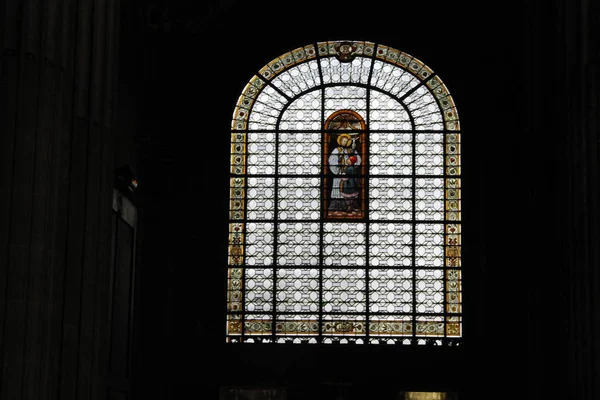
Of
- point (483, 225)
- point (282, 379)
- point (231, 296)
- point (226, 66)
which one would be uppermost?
point (226, 66)

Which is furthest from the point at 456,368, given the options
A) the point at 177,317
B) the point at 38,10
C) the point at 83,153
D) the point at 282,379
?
the point at 38,10

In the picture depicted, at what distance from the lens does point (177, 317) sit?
19156mm

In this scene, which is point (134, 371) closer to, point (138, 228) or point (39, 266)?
point (138, 228)

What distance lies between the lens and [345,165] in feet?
66.2

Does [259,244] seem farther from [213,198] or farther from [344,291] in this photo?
[344,291]

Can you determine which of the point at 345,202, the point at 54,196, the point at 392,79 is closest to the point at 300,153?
the point at 345,202

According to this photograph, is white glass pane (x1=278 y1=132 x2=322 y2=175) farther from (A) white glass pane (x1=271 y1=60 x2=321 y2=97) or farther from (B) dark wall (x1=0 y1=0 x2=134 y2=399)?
(B) dark wall (x1=0 y1=0 x2=134 y2=399)

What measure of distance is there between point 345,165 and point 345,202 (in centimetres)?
67

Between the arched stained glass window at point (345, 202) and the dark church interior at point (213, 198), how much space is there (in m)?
0.28

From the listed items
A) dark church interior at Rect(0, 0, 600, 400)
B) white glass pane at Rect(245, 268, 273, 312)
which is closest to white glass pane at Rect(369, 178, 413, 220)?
dark church interior at Rect(0, 0, 600, 400)

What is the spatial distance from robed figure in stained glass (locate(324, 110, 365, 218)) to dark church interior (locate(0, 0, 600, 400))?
1526 mm

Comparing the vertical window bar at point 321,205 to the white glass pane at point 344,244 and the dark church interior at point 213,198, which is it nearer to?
the white glass pane at point 344,244

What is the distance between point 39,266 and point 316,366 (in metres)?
8.75

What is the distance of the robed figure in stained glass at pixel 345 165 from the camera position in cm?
1994
